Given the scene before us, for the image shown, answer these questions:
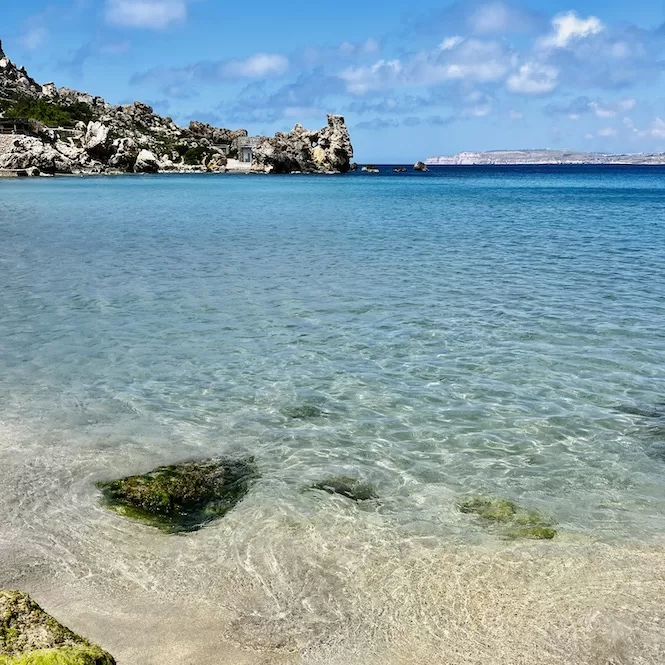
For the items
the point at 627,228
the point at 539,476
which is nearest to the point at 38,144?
the point at 627,228

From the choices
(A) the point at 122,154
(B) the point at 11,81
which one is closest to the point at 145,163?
(A) the point at 122,154

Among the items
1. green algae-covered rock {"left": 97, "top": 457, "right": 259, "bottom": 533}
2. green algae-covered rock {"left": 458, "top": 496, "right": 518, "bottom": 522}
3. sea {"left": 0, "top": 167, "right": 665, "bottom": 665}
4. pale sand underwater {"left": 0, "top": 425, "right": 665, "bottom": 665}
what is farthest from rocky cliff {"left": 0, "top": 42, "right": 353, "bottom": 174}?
green algae-covered rock {"left": 458, "top": 496, "right": 518, "bottom": 522}

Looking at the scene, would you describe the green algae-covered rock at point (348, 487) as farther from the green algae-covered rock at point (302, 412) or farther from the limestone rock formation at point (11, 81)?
the limestone rock formation at point (11, 81)

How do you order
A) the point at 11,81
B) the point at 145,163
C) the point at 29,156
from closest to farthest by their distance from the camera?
the point at 29,156 < the point at 145,163 < the point at 11,81

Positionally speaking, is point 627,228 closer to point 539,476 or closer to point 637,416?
point 637,416

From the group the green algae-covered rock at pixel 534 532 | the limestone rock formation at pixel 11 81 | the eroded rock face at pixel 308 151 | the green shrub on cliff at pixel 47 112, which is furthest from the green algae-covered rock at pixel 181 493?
the limestone rock formation at pixel 11 81

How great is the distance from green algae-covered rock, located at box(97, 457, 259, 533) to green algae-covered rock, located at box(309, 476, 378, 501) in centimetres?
98

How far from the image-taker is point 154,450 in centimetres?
980

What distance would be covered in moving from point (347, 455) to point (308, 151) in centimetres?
17139

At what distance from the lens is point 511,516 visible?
8.04 meters

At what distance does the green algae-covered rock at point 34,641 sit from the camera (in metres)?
3.89

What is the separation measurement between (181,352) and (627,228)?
34.8m

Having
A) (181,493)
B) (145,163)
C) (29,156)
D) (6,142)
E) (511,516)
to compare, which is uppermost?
(6,142)

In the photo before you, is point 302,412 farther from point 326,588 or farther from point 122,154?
point 122,154
